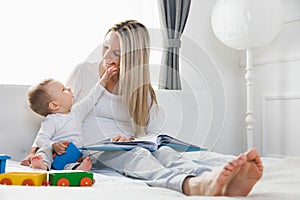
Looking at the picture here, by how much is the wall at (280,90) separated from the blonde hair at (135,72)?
1378mm

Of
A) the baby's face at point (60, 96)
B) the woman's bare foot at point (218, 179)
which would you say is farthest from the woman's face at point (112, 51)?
the woman's bare foot at point (218, 179)

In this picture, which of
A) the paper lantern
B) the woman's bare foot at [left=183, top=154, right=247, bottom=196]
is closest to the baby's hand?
the woman's bare foot at [left=183, top=154, right=247, bottom=196]

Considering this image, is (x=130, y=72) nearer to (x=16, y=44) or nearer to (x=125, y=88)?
(x=125, y=88)

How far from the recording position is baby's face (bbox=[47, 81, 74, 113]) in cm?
197

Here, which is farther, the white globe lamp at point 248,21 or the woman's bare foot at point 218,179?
the white globe lamp at point 248,21

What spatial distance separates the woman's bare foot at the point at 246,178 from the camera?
963 millimetres

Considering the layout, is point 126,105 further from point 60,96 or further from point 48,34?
point 48,34

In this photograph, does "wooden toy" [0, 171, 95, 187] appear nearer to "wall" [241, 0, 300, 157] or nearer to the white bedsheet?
the white bedsheet

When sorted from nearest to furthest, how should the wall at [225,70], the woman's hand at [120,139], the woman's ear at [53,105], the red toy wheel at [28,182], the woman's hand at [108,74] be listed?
the red toy wheel at [28,182] < the woman's hand at [120,139] < the woman's hand at [108,74] < the woman's ear at [53,105] < the wall at [225,70]

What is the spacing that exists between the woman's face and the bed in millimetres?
443

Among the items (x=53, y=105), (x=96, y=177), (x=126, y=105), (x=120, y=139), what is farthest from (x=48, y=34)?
(x=96, y=177)

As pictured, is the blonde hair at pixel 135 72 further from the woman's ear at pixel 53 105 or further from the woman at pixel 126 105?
the woman's ear at pixel 53 105

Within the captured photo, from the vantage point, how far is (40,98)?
1990 mm

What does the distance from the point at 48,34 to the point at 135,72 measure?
51.5 inches
